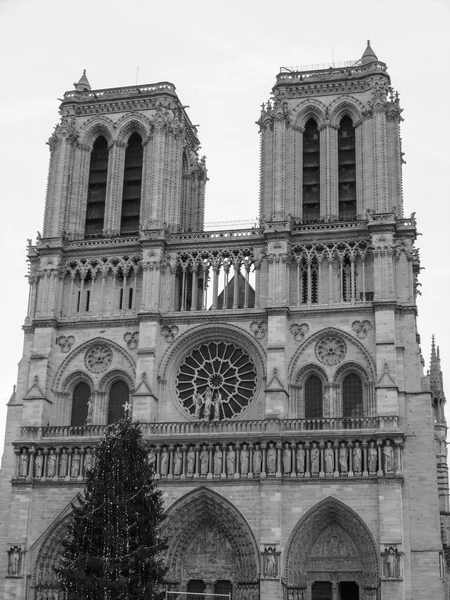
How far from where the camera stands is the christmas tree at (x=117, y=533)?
32.1 meters

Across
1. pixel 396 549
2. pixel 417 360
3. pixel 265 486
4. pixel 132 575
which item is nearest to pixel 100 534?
pixel 132 575

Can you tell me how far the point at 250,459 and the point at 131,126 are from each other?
17.7 meters

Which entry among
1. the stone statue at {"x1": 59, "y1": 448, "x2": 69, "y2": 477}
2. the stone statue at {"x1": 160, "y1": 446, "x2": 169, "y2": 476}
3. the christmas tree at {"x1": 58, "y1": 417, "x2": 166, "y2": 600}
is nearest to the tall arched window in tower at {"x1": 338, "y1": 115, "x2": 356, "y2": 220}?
the stone statue at {"x1": 160, "y1": 446, "x2": 169, "y2": 476}

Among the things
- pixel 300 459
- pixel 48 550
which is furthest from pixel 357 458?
pixel 48 550

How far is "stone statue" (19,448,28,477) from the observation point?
43.4 meters

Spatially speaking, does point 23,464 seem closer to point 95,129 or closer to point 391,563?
point 391,563

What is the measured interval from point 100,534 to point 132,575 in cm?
167

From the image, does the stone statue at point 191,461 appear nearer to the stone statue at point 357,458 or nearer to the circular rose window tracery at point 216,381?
the circular rose window tracery at point 216,381

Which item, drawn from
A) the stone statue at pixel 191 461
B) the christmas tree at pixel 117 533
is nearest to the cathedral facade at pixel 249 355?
the stone statue at pixel 191 461

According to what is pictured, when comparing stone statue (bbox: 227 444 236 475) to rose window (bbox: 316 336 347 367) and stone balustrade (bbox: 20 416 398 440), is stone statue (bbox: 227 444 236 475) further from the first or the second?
rose window (bbox: 316 336 347 367)

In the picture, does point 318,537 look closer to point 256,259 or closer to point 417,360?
point 417,360

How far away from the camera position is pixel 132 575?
32.4 meters

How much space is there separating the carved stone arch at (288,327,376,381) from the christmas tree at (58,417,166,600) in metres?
10.5

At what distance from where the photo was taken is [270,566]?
3934cm
